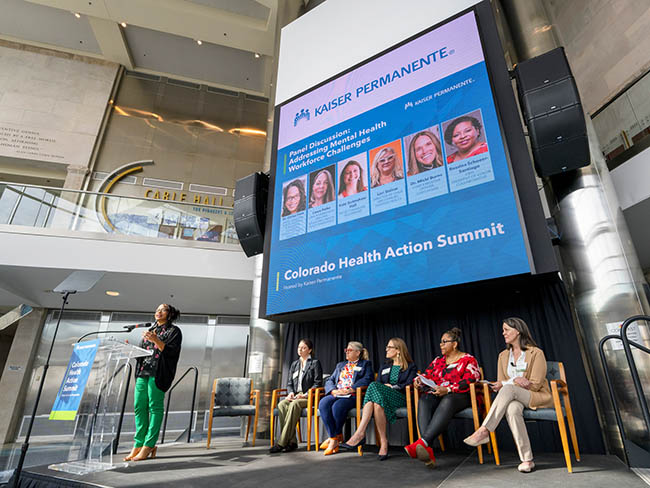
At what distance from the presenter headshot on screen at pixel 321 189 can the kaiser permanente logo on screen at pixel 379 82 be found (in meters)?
0.92

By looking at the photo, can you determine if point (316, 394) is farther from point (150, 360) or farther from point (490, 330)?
point (490, 330)

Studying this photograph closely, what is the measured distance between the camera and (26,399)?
26.8 ft

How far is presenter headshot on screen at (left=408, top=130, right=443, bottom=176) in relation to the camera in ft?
11.0

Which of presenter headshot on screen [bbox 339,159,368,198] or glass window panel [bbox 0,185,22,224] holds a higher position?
glass window panel [bbox 0,185,22,224]

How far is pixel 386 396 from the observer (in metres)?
3.03

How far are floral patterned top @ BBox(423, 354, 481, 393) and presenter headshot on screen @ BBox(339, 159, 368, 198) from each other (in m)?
1.75

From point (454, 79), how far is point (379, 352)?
9.41 feet

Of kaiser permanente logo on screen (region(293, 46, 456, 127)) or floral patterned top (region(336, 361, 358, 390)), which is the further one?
kaiser permanente logo on screen (region(293, 46, 456, 127))

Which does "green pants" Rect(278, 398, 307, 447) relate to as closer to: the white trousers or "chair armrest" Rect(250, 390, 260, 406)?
"chair armrest" Rect(250, 390, 260, 406)

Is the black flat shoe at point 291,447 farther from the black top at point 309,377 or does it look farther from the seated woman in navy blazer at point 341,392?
the black top at point 309,377

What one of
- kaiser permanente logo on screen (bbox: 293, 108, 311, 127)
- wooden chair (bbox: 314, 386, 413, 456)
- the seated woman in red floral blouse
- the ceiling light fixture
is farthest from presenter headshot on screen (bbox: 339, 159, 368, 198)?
the ceiling light fixture

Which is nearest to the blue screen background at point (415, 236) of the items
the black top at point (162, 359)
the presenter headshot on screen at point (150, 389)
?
the black top at point (162, 359)

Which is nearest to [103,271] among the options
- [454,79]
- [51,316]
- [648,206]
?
[51,316]

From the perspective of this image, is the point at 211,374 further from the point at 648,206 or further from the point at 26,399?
the point at 648,206
